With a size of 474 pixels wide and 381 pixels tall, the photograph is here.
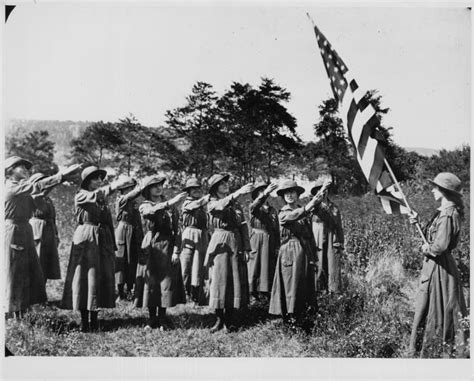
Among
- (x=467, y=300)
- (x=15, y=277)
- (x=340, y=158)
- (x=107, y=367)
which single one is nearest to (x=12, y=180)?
(x=15, y=277)

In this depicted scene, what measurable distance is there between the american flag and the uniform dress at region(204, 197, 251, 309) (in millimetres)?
2134

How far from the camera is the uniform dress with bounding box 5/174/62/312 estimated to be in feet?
22.9

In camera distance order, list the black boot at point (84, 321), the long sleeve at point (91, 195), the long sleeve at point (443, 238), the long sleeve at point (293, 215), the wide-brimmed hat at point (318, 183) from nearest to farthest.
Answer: the long sleeve at point (443, 238)
the long sleeve at point (91, 195)
the long sleeve at point (293, 215)
the black boot at point (84, 321)
the wide-brimmed hat at point (318, 183)

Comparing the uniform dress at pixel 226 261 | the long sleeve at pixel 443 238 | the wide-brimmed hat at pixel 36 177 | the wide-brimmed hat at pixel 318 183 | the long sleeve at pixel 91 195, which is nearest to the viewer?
the long sleeve at pixel 443 238

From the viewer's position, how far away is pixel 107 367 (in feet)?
23.0

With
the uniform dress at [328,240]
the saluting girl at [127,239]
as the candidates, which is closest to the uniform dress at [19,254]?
the saluting girl at [127,239]

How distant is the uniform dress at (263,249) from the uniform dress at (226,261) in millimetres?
1209

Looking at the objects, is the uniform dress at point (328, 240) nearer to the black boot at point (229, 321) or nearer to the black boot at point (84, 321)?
the black boot at point (229, 321)

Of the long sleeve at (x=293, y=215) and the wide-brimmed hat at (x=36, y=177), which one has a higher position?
the wide-brimmed hat at (x=36, y=177)

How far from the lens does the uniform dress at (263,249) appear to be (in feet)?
28.1

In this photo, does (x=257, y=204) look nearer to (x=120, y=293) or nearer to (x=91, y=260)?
(x=91, y=260)

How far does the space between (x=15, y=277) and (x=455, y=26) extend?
7.88m

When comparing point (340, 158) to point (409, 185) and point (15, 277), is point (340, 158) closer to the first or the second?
point (409, 185)

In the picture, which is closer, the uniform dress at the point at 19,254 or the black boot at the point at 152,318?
the uniform dress at the point at 19,254
